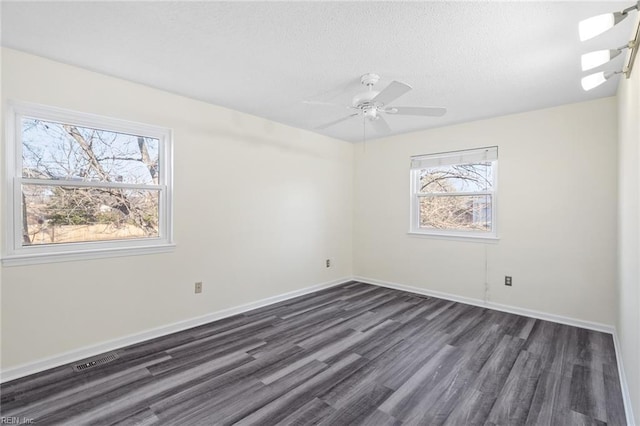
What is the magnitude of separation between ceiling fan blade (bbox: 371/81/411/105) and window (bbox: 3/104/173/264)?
2.20 m

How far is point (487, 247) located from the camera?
13.0 ft

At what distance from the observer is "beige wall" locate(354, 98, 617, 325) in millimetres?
3203

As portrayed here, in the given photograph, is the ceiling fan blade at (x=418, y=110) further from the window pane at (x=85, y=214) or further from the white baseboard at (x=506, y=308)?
the white baseboard at (x=506, y=308)

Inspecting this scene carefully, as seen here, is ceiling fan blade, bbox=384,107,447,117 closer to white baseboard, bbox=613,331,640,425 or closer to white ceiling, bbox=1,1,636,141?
white ceiling, bbox=1,1,636,141

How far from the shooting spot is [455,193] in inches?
170

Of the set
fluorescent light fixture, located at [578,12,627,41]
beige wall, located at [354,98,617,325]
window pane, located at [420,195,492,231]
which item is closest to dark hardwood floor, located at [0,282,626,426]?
beige wall, located at [354,98,617,325]

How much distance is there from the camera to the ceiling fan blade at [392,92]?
211 cm

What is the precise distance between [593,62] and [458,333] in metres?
2.56

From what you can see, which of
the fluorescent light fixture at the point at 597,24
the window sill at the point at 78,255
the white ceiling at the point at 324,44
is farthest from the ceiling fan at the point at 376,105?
the window sill at the point at 78,255

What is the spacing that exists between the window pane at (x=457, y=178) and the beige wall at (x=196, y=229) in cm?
137

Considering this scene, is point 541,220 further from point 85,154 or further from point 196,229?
point 85,154

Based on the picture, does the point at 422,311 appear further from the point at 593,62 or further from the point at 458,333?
the point at 593,62

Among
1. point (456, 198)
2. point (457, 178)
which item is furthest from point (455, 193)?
point (457, 178)

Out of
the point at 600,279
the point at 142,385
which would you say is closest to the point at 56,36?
the point at 142,385
